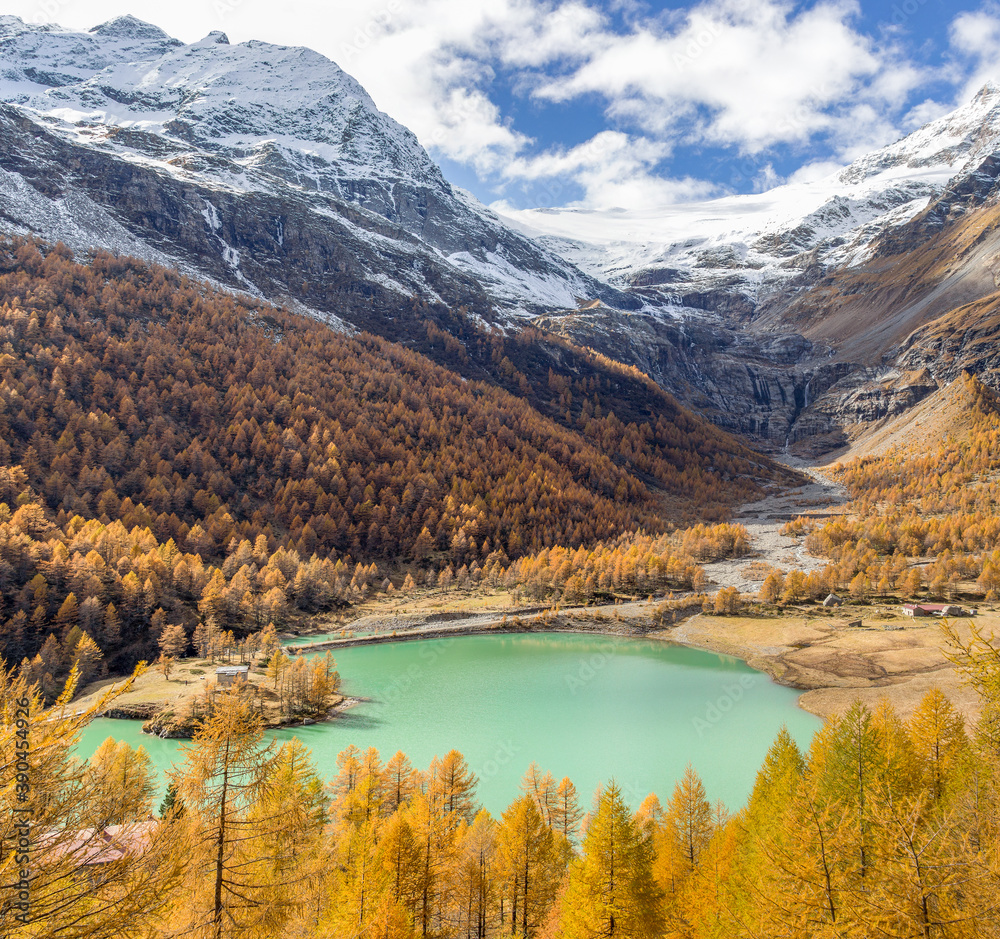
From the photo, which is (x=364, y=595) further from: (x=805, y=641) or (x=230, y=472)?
(x=805, y=641)

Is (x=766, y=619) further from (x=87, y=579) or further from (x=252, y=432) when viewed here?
(x=252, y=432)

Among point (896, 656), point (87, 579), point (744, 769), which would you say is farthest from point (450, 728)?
point (896, 656)

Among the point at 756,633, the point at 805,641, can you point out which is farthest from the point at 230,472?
the point at 805,641

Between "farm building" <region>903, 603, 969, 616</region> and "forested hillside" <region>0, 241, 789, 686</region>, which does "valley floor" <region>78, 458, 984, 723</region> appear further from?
"forested hillside" <region>0, 241, 789, 686</region>

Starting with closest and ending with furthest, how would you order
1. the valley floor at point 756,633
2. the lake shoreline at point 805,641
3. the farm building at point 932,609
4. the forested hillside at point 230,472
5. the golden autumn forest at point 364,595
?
the golden autumn forest at point 364,595
the valley floor at point 756,633
the lake shoreline at point 805,641
the forested hillside at point 230,472
the farm building at point 932,609

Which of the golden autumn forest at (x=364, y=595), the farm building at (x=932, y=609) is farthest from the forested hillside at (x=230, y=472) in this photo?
the farm building at (x=932, y=609)

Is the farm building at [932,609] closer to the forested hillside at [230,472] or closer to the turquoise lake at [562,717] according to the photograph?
the turquoise lake at [562,717]

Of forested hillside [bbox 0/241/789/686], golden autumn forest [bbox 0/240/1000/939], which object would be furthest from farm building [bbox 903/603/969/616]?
forested hillside [bbox 0/241/789/686]
